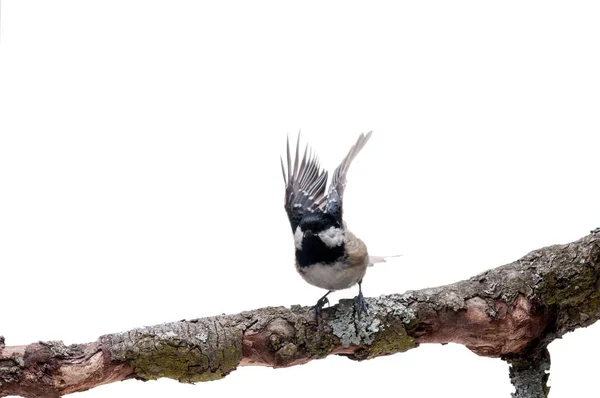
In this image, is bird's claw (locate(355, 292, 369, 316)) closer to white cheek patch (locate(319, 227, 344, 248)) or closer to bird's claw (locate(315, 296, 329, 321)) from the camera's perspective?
bird's claw (locate(315, 296, 329, 321))

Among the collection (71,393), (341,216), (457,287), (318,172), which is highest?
(318,172)

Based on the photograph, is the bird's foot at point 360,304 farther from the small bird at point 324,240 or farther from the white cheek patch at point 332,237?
the white cheek patch at point 332,237

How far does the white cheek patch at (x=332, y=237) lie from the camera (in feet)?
8.46

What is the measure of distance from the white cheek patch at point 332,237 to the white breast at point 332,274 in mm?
71

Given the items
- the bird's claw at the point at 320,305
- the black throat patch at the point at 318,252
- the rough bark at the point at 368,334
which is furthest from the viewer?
the bird's claw at the point at 320,305

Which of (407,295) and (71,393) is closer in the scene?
(71,393)

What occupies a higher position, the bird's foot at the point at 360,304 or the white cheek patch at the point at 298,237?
the white cheek patch at the point at 298,237

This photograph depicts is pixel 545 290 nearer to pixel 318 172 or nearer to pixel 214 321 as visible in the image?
pixel 318 172

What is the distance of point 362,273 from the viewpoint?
2.68 metres

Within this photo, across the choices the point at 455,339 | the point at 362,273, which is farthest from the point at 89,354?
the point at 455,339

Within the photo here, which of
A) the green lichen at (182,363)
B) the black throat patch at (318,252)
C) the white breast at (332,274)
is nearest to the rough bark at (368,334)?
the green lichen at (182,363)

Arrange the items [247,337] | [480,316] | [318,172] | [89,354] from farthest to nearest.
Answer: [318,172] < [480,316] < [247,337] < [89,354]

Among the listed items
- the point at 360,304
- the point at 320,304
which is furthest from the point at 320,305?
the point at 360,304

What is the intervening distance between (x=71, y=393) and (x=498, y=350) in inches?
61.9
